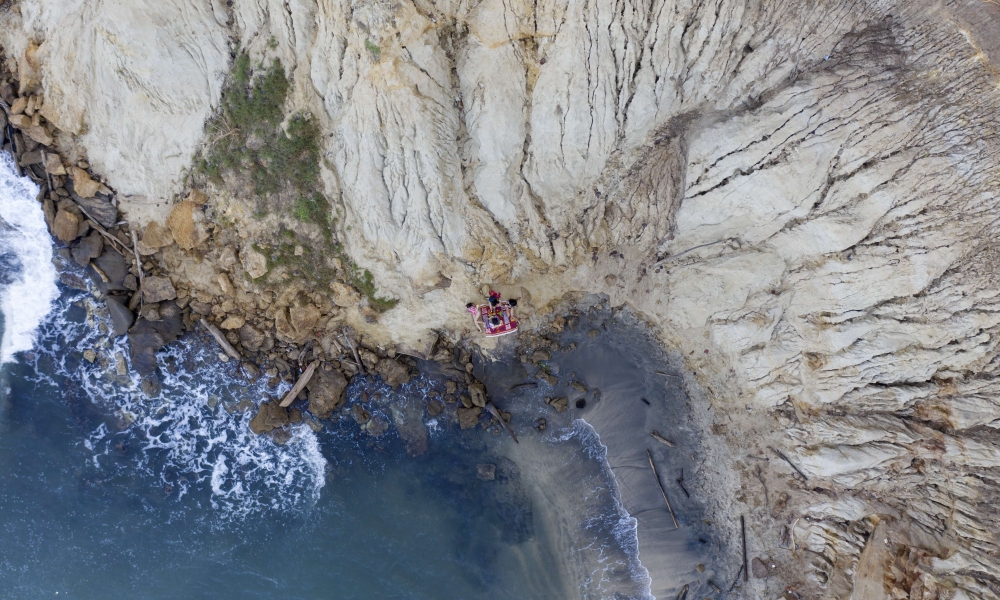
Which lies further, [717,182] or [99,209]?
[99,209]

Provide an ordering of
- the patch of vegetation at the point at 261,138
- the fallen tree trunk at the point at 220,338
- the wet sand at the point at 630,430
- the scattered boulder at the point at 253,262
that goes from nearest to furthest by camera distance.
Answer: the patch of vegetation at the point at 261,138 < the scattered boulder at the point at 253,262 < the fallen tree trunk at the point at 220,338 < the wet sand at the point at 630,430

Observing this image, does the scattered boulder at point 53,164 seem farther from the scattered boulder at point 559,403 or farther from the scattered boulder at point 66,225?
the scattered boulder at point 559,403

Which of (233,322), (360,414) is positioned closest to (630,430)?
(360,414)

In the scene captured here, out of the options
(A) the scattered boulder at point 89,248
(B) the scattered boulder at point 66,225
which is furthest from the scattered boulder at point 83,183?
(A) the scattered boulder at point 89,248

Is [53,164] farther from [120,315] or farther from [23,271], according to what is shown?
[120,315]

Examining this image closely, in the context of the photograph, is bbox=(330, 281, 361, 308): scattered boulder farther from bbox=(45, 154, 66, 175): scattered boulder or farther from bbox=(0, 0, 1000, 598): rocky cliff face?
bbox=(45, 154, 66, 175): scattered boulder

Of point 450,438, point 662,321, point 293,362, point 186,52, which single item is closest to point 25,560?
point 293,362

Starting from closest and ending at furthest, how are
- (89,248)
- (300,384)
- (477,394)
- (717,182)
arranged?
(717,182)
(89,248)
(300,384)
(477,394)
